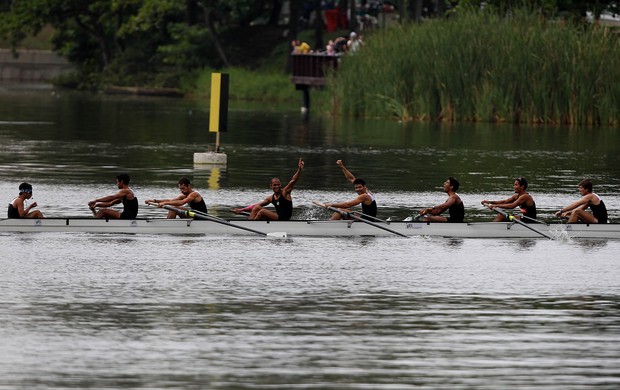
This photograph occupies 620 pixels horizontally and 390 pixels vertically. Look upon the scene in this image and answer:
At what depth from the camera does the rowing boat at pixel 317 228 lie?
2828 centimetres

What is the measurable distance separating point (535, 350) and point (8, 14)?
88.3 metres

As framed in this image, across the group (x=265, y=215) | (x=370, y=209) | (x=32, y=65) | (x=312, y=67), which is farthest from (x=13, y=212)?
(x=32, y=65)

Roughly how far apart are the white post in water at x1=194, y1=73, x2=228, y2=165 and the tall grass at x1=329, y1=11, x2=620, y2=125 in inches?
734

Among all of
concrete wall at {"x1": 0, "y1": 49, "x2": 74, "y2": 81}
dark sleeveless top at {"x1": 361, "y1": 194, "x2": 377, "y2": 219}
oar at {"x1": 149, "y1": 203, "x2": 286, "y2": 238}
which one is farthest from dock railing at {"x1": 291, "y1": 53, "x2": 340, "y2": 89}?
oar at {"x1": 149, "y1": 203, "x2": 286, "y2": 238}

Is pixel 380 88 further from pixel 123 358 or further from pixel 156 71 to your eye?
pixel 123 358

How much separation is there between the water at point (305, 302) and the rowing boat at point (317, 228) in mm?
252

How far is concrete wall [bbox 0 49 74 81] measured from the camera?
11062 centimetres

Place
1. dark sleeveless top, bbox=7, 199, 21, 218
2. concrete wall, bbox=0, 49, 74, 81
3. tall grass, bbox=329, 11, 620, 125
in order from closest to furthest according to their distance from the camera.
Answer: dark sleeveless top, bbox=7, 199, 21, 218 → tall grass, bbox=329, 11, 620, 125 → concrete wall, bbox=0, 49, 74, 81

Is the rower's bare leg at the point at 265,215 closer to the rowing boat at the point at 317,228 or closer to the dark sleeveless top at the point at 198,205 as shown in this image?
the rowing boat at the point at 317,228

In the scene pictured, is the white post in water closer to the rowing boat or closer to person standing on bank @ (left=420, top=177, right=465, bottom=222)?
the rowing boat

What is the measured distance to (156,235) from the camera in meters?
28.7

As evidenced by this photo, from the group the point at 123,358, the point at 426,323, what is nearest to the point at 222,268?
the point at 426,323

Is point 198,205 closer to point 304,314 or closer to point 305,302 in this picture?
point 305,302

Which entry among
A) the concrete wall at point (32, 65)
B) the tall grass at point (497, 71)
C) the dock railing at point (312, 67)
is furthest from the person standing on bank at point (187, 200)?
the concrete wall at point (32, 65)
